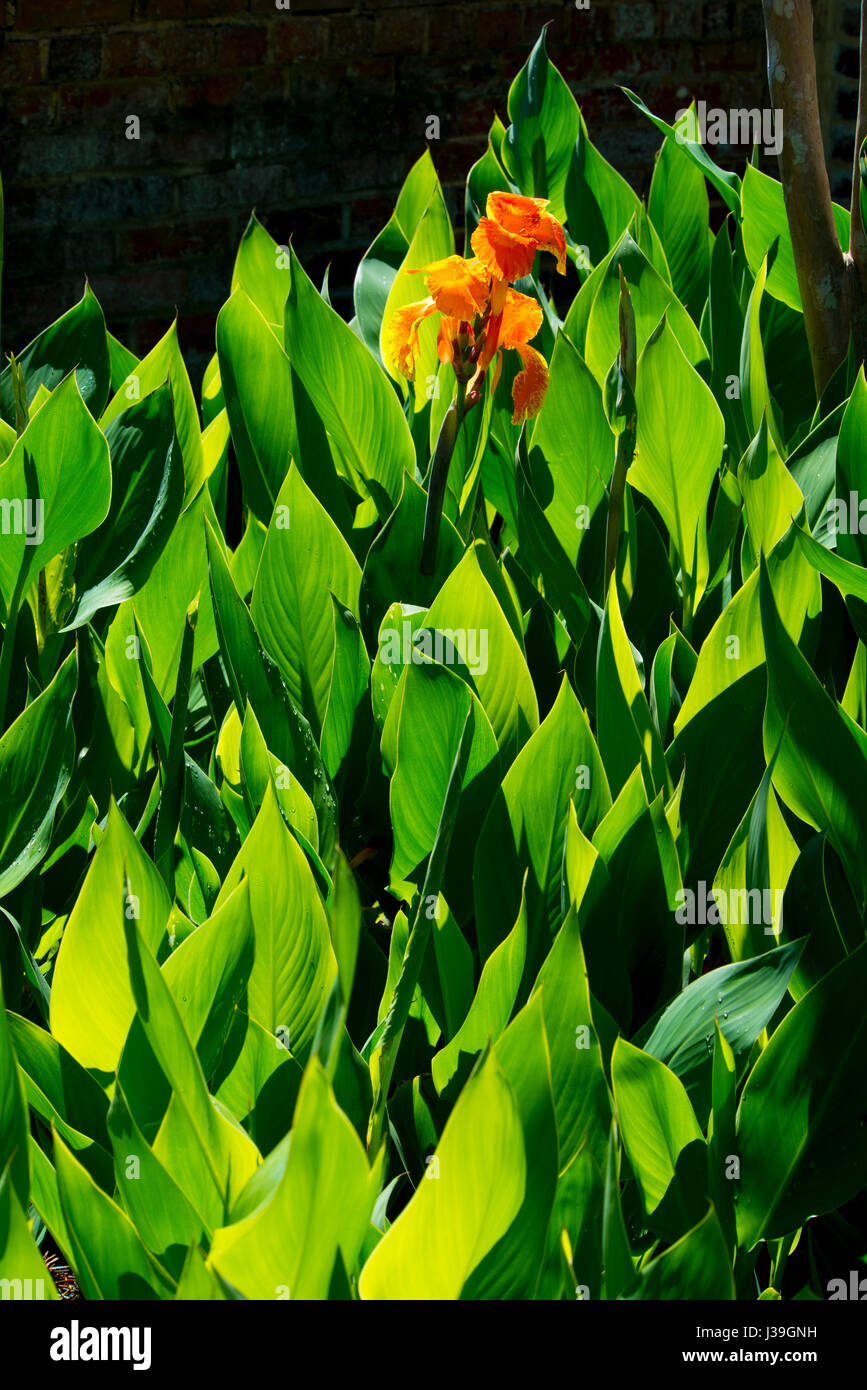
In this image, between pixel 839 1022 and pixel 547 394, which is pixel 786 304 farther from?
→ pixel 839 1022

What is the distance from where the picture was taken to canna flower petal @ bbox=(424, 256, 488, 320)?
0.78m

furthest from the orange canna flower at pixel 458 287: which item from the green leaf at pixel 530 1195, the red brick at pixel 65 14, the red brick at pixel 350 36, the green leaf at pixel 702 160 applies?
the red brick at pixel 350 36

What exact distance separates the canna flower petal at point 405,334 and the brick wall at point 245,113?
2.15 meters

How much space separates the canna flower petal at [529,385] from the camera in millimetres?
834

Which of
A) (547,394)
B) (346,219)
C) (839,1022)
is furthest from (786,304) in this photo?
(346,219)

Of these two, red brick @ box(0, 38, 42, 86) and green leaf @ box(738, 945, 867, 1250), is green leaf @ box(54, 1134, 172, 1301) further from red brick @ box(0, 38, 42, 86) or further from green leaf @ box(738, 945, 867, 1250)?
red brick @ box(0, 38, 42, 86)

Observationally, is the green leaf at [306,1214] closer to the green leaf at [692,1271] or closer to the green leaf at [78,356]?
the green leaf at [692,1271]

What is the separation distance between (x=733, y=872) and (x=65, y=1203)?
327mm

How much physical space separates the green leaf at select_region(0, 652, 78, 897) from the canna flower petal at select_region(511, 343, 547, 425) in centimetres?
32

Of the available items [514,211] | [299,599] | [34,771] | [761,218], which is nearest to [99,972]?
[34,771]

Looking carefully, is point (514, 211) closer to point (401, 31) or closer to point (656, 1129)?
point (656, 1129)

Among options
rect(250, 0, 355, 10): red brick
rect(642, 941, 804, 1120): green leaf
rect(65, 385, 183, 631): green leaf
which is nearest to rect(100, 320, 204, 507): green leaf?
rect(65, 385, 183, 631): green leaf

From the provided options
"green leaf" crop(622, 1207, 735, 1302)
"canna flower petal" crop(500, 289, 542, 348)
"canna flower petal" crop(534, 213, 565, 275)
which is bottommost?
"green leaf" crop(622, 1207, 735, 1302)

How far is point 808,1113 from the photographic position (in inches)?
21.7
